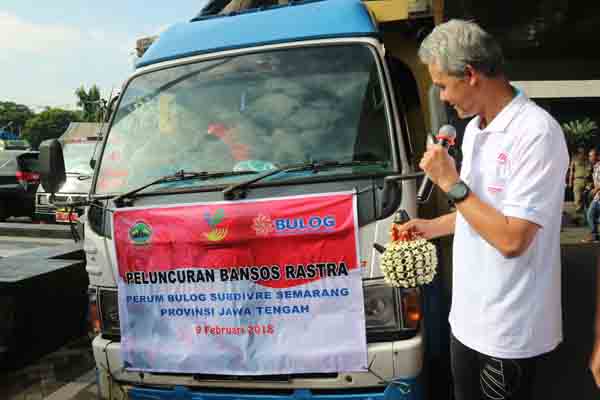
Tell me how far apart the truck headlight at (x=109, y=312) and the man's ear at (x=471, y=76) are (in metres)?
2.18

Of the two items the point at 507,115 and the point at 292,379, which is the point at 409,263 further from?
the point at 292,379

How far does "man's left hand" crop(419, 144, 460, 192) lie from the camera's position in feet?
5.85

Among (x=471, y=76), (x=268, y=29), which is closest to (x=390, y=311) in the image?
(x=471, y=76)

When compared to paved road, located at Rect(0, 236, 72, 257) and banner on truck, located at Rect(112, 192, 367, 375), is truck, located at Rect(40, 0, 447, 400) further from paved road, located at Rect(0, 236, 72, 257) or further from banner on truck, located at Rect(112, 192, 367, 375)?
paved road, located at Rect(0, 236, 72, 257)

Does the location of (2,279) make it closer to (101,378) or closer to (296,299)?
(101,378)

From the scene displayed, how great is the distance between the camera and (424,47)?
1.88m

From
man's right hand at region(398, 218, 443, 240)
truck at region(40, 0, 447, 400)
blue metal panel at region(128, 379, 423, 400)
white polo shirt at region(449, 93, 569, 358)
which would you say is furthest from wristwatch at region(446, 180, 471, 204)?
blue metal panel at region(128, 379, 423, 400)

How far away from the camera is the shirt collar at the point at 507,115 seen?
179 centimetres

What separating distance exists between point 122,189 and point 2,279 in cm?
227

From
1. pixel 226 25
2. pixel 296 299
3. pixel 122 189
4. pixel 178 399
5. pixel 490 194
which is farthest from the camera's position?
pixel 226 25

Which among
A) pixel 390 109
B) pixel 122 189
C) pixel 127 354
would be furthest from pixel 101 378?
pixel 390 109

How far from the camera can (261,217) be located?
2609mm

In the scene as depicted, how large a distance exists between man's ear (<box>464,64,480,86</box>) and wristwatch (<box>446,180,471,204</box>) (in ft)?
1.12

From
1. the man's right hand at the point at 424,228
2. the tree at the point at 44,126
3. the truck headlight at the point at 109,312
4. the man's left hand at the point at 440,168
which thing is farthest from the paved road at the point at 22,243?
the tree at the point at 44,126
